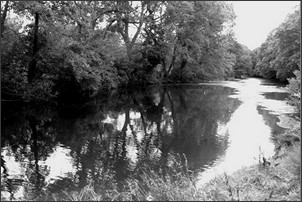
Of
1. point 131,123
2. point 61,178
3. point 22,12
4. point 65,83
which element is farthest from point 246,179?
point 65,83

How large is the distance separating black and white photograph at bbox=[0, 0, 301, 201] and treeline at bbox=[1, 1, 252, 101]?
4.5 inches

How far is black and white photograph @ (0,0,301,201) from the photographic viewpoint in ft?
26.7

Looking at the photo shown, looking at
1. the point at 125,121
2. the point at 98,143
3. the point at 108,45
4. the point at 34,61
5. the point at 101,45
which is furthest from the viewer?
the point at 108,45

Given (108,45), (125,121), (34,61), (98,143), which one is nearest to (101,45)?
(108,45)

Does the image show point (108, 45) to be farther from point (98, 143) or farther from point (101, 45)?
point (98, 143)

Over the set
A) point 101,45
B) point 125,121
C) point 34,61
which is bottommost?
point 125,121

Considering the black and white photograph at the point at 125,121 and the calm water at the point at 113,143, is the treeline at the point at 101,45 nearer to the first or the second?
the black and white photograph at the point at 125,121

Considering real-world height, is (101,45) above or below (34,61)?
above

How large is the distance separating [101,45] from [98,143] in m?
19.6

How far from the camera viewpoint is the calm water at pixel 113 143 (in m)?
9.55

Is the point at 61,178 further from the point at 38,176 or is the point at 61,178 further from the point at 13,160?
the point at 13,160

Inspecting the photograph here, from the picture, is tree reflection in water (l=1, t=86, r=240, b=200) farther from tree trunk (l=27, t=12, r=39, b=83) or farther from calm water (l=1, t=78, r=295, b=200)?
tree trunk (l=27, t=12, r=39, b=83)

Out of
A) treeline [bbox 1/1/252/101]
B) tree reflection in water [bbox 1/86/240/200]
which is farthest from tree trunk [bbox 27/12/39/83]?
tree reflection in water [bbox 1/86/240/200]

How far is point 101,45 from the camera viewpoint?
32.0m
